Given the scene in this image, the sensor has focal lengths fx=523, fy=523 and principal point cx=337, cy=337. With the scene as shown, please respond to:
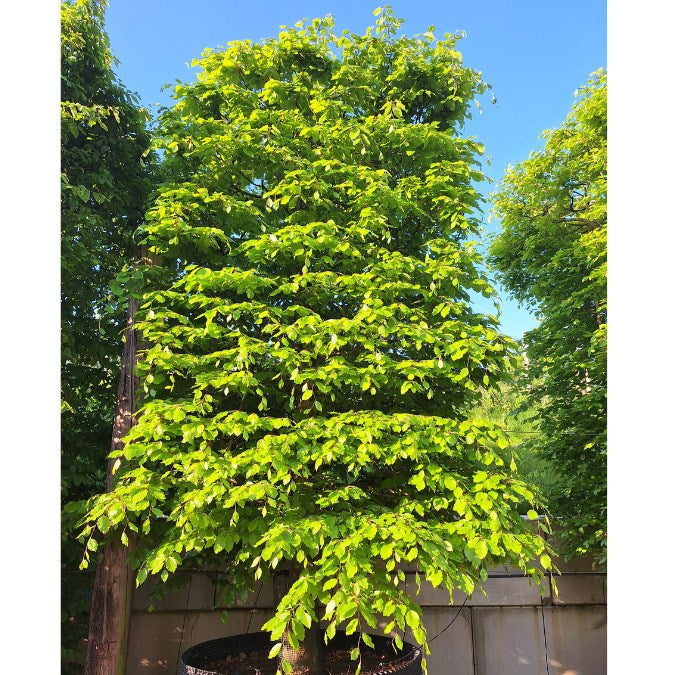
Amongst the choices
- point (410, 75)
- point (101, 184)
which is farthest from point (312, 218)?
point (101, 184)

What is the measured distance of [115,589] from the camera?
2898 millimetres

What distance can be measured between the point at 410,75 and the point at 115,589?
3620 millimetres

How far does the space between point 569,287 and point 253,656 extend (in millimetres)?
4644

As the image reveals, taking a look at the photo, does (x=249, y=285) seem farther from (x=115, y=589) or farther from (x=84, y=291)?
(x=115, y=589)

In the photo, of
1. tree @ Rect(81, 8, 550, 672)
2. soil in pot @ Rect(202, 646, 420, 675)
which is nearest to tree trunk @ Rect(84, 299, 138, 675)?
tree @ Rect(81, 8, 550, 672)

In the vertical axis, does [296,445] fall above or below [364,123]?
below

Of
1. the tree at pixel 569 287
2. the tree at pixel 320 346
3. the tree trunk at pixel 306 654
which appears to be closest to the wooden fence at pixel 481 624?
the tree at pixel 569 287

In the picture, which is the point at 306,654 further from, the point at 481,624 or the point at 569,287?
the point at 569,287

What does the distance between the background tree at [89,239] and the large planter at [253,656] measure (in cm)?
86

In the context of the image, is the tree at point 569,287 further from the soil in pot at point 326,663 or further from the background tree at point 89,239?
the background tree at point 89,239

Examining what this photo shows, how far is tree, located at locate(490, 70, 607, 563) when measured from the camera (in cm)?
459

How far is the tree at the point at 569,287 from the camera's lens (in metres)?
4.59

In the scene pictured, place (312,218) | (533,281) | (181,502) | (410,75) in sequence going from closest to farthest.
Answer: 1. (181,502)
2. (312,218)
3. (410,75)
4. (533,281)
